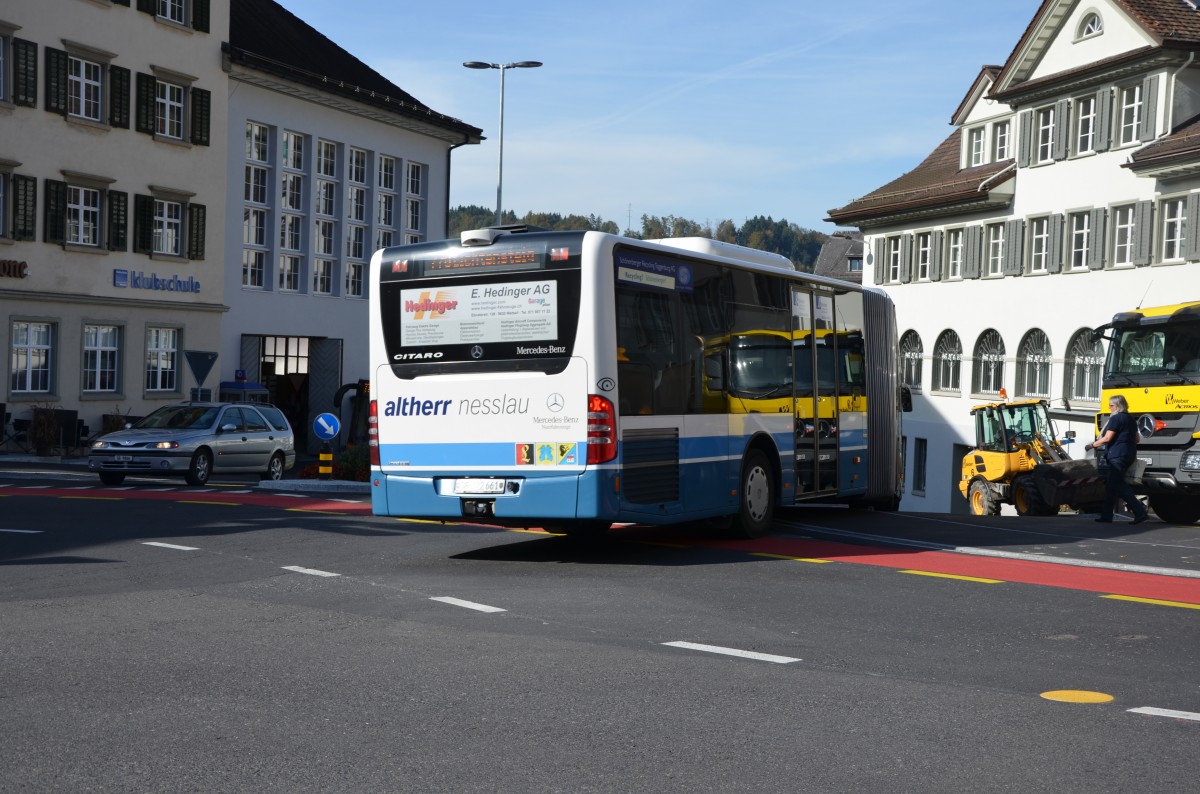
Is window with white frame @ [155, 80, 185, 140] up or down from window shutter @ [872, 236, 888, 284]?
up

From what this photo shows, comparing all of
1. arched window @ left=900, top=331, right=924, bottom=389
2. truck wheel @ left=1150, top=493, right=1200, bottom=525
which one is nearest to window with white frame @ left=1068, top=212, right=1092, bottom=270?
arched window @ left=900, top=331, right=924, bottom=389

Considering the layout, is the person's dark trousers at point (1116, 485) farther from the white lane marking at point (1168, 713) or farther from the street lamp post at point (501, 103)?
the street lamp post at point (501, 103)

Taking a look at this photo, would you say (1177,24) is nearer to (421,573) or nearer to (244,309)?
(244,309)

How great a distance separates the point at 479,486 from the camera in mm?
13898

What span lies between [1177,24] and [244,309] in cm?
2893

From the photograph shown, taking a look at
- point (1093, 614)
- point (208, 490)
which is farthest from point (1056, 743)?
point (208, 490)

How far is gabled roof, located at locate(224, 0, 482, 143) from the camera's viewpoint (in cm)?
4841

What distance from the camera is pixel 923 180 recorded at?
55438mm

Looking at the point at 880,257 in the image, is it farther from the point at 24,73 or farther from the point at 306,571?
the point at 306,571

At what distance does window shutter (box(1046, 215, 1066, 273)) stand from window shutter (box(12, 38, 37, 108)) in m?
28.8

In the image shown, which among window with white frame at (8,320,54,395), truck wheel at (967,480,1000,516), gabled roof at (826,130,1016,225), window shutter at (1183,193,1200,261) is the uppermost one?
gabled roof at (826,130,1016,225)

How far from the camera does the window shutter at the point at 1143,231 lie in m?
41.1

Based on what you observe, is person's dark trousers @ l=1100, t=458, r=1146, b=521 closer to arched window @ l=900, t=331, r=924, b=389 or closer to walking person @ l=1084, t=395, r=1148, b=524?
walking person @ l=1084, t=395, r=1148, b=524

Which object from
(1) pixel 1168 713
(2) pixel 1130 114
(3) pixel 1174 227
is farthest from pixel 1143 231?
(1) pixel 1168 713
